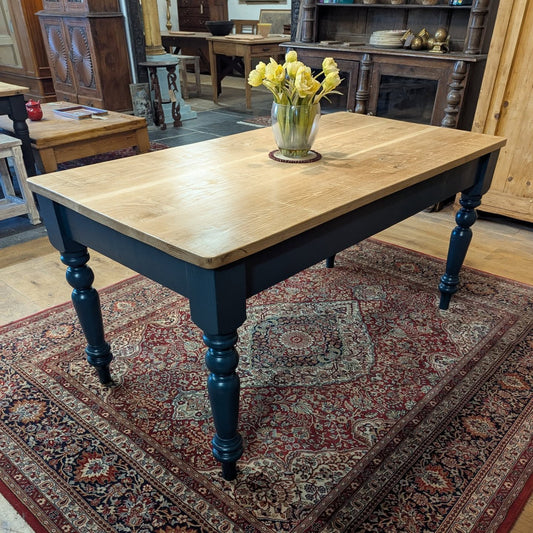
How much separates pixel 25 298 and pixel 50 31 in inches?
173

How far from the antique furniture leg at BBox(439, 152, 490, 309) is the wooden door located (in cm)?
105

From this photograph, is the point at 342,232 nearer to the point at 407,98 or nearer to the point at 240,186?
the point at 240,186

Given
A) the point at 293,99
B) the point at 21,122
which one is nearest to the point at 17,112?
the point at 21,122

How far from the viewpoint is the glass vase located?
148 centimetres

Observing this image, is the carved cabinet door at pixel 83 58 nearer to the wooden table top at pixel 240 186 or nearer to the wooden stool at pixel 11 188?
the wooden stool at pixel 11 188

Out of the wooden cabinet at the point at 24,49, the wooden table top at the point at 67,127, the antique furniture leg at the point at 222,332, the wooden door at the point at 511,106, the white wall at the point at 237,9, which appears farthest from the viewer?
the white wall at the point at 237,9

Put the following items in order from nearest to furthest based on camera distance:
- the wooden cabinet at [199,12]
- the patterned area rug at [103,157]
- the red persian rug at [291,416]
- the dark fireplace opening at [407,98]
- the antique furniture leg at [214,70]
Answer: the red persian rug at [291,416]
the dark fireplace opening at [407,98]
the patterned area rug at [103,157]
the antique furniture leg at [214,70]
the wooden cabinet at [199,12]

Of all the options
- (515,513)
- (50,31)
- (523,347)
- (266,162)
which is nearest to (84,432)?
(266,162)

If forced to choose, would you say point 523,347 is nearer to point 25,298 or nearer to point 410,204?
point 410,204

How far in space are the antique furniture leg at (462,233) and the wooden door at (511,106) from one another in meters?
1.05

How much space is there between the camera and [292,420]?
61.2 inches

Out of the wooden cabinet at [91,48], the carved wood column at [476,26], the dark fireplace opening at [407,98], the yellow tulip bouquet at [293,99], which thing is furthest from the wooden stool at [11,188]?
the carved wood column at [476,26]

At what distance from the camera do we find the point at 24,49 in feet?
20.0

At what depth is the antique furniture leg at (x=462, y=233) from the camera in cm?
189
